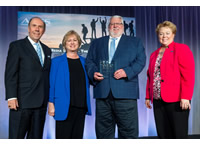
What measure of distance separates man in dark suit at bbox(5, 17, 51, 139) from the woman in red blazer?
42.4 inches

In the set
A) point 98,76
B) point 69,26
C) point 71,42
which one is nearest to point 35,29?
point 71,42

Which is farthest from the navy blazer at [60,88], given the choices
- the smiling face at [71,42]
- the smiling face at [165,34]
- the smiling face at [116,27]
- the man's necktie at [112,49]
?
the smiling face at [165,34]

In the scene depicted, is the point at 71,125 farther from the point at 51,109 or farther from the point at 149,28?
the point at 149,28

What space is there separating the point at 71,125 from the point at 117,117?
0.46m

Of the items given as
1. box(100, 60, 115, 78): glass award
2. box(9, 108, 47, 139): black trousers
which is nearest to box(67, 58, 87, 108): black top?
box(100, 60, 115, 78): glass award

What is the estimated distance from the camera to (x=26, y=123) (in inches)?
88.7

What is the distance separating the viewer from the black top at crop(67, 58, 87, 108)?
2346mm

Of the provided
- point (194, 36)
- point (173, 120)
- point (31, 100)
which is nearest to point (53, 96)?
→ point (31, 100)

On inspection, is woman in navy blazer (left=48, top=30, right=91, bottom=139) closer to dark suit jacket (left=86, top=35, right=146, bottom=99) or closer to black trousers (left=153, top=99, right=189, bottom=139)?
dark suit jacket (left=86, top=35, right=146, bottom=99)

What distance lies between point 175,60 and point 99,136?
102 centimetres

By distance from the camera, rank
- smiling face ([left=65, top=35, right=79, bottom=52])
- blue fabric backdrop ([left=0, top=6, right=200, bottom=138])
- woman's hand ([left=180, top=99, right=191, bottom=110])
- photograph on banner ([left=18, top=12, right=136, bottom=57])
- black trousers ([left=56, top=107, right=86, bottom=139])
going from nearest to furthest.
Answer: woman's hand ([left=180, top=99, right=191, bottom=110]), black trousers ([left=56, top=107, right=86, bottom=139]), smiling face ([left=65, top=35, right=79, bottom=52]), photograph on banner ([left=18, top=12, right=136, bottom=57]), blue fabric backdrop ([left=0, top=6, right=200, bottom=138])

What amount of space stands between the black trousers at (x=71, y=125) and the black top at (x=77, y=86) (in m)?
0.07

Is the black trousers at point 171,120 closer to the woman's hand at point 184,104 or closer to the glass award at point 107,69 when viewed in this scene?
the woman's hand at point 184,104

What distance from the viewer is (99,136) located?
2.33 metres
